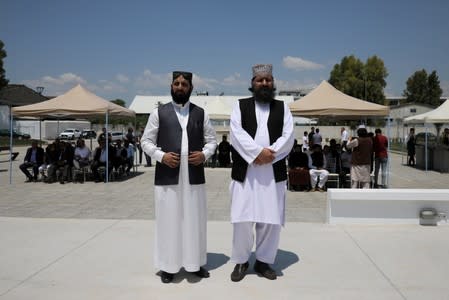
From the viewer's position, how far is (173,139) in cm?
438

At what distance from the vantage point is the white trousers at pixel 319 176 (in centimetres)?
1141

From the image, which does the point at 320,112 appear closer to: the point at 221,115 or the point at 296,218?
the point at 296,218

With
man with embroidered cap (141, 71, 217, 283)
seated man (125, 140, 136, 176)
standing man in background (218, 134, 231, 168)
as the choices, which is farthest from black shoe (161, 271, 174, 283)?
standing man in background (218, 134, 231, 168)

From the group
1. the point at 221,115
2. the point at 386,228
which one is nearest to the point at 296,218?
the point at 386,228

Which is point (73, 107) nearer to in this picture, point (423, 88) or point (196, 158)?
point (196, 158)

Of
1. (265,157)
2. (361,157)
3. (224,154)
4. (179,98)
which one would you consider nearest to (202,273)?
(265,157)

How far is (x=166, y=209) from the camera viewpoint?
432cm

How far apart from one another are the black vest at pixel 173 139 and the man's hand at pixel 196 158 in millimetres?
48

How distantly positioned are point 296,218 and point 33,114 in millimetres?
9157

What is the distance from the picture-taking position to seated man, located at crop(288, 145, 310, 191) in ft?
37.2

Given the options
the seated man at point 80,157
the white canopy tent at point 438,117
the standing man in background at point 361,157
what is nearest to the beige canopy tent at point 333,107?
the standing man in background at point 361,157

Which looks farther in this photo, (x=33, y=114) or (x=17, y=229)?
(x=33, y=114)

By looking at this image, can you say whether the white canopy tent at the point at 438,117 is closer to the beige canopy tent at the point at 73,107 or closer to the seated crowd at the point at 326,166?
the seated crowd at the point at 326,166

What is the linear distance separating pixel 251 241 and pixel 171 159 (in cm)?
124
